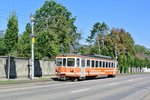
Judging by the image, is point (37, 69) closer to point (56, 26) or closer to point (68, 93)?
point (68, 93)

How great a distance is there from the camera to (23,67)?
135ft

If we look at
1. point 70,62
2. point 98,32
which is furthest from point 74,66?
point 98,32

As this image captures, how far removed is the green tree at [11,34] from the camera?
117ft

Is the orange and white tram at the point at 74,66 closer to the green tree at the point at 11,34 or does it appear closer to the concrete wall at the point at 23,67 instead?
the concrete wall at the point at 23,67

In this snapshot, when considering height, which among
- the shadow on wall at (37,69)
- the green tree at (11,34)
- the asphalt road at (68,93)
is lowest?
the asphalt road at (68,93)

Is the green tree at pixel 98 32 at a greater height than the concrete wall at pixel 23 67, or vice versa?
the green tree at pixel 98 32

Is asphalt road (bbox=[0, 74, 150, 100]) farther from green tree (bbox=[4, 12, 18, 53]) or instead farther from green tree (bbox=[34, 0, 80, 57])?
green tree (bbox=[34, 0, 80, 57])

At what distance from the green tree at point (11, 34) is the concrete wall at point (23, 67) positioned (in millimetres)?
1625

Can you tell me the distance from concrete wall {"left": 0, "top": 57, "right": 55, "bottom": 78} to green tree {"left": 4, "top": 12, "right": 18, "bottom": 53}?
1.62 m

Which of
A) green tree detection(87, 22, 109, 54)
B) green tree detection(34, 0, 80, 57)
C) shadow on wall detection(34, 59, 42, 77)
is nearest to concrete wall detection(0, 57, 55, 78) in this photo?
→ shadow on wall detection(34, 59, 42, 77)

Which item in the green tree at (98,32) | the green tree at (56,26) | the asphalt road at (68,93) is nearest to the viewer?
the asphalt road at (68,93)

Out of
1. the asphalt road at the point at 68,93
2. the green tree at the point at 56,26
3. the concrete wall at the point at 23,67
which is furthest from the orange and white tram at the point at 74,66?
the green tree at the point at 56,26

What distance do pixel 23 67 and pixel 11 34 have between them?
20.5 ft

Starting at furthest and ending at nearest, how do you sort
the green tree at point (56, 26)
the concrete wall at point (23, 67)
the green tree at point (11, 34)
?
the green tree at point (56, 26) < the concrete wall at point (23, 67) < the green tree at point (11, 34)
